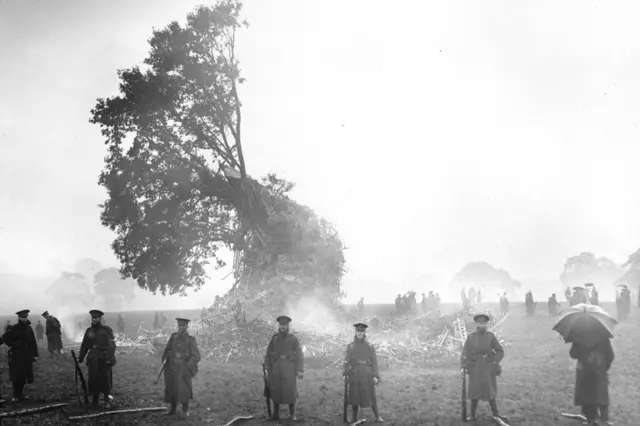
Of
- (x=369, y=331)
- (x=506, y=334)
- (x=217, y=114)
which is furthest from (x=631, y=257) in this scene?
(x=217, y=114)

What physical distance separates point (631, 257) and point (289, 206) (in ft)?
203

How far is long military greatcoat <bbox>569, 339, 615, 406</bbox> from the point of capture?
1002 centimetres

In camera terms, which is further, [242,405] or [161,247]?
[161,247]

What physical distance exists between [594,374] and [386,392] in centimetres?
594

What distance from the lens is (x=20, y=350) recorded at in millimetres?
12688

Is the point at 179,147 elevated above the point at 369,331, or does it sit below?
above

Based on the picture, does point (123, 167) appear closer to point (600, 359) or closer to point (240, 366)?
point (240, 366)

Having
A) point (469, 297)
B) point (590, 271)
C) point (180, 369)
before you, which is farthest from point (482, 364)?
point (590, 271)

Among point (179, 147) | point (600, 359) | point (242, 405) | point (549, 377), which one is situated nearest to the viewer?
point (600, 359)

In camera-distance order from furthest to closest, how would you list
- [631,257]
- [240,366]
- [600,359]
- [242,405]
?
[631,257]
[240,366]
[242,405]
[600,359]

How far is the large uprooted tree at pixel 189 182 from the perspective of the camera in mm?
26172

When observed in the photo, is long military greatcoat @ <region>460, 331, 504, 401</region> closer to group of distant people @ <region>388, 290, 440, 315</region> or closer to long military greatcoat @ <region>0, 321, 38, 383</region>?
long military greatcoat @ <region>0, 321, 38, 383</region>

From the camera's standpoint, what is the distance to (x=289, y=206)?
93.0 ft

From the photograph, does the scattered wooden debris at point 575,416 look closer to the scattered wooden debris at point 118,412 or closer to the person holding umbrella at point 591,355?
the person holding umbrella at point 591,355
